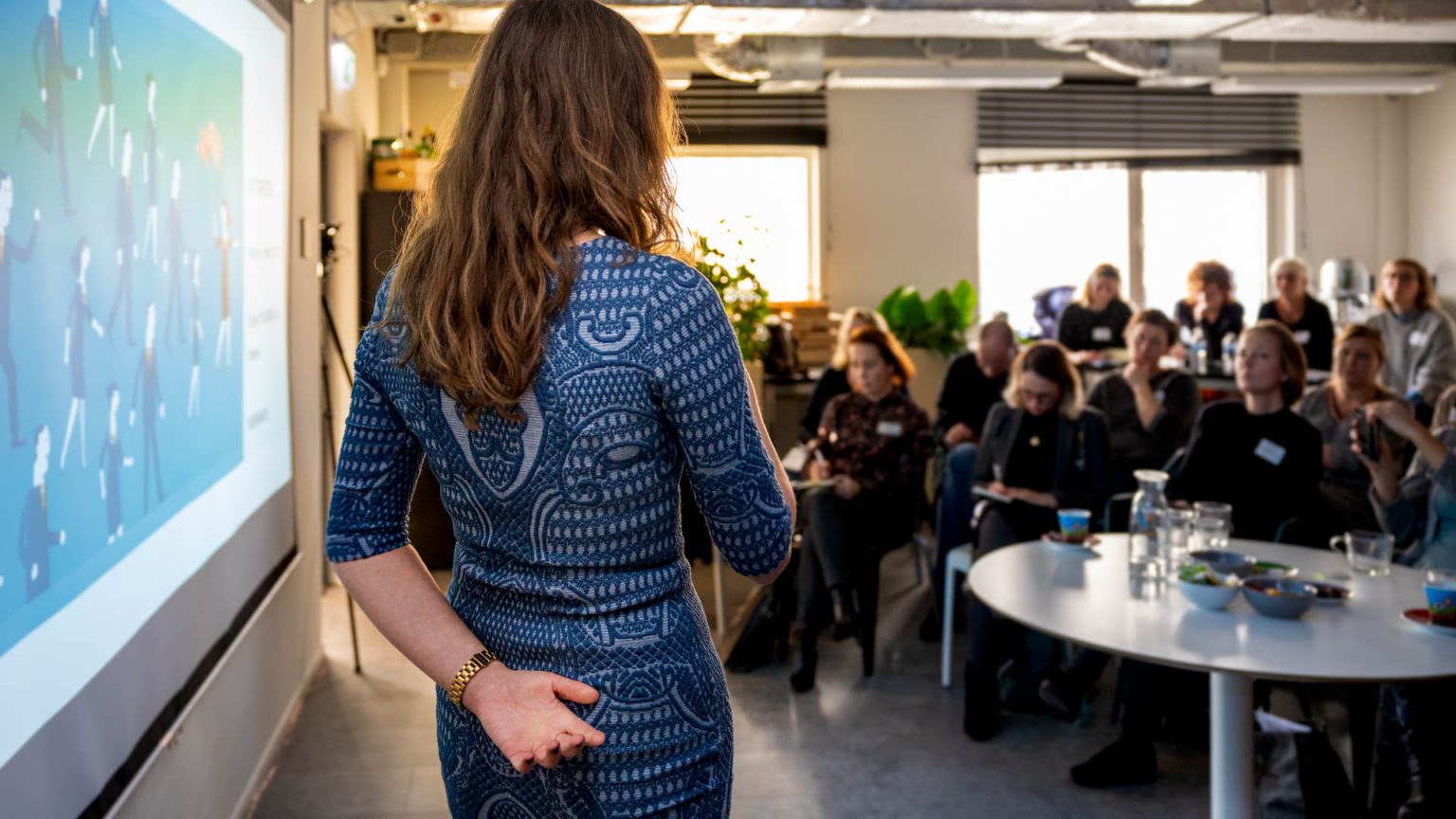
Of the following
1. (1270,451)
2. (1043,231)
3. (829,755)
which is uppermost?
(1043,231)

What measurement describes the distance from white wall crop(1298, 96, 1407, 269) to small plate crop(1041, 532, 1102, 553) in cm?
717

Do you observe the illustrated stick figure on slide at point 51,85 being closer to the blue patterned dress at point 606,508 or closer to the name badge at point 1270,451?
the blue patterned dress at point 606,508

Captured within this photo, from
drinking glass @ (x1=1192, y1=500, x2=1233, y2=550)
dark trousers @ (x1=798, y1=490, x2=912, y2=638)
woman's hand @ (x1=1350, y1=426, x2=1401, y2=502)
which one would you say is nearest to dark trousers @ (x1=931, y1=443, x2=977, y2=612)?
dark trousers @ (x1=798, y1=490, x2=912, y2=638)

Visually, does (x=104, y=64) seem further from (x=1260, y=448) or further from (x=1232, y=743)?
(x=1260, y=448)

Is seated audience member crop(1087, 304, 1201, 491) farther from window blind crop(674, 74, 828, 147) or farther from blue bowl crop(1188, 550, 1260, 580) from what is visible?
window blind crop(674, 74, 828, 147)

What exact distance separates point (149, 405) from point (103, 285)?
324mm

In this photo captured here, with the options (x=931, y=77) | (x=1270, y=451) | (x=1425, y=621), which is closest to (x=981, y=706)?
(x=1270, y=451)

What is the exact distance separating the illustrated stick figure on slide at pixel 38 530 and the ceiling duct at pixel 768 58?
17.9 feet

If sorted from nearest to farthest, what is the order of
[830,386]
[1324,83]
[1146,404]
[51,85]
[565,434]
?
[565,434] < [51,85] < [1146,404] < [830,386] < [1324,83]

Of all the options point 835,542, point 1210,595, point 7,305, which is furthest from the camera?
point 835,542

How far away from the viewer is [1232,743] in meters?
2.62

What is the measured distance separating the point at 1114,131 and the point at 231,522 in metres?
7.67

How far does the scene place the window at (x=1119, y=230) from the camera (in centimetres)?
955

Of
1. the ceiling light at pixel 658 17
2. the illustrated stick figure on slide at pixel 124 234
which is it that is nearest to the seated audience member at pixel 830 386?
the ceiling light at pixel 658 17
